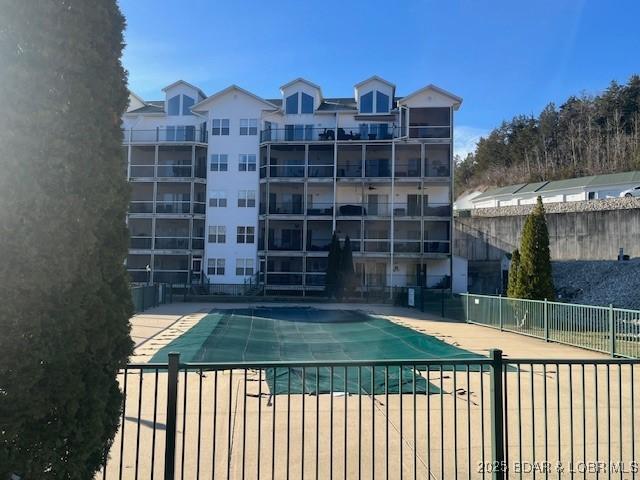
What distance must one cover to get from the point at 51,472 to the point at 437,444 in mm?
4161

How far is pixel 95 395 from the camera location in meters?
2.94

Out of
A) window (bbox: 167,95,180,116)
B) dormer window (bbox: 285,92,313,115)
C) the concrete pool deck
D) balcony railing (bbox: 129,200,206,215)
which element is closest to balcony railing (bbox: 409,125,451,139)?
dormer window (bbox: 285,92,313,115)

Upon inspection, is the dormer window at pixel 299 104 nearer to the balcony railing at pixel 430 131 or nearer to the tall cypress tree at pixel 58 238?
the balcony railing at pixel 430 131

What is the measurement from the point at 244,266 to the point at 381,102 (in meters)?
18.0

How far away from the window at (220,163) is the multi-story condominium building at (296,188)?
0.27 ft

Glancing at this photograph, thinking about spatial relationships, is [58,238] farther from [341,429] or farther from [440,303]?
[440,303]

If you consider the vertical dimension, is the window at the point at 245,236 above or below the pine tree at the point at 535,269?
above

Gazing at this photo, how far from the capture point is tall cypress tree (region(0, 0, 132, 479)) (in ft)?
8.44

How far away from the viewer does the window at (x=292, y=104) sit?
40781mm

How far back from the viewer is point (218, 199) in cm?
3928

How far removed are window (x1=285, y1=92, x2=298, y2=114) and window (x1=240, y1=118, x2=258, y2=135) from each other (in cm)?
314

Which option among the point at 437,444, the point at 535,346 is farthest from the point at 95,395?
the point at 535,346

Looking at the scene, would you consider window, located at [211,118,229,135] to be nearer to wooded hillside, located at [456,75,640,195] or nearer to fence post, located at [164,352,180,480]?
fence post, located at [164,352,180,480]

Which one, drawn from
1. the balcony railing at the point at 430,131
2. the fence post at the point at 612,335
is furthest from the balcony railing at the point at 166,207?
the fence post at the point at 612,335
